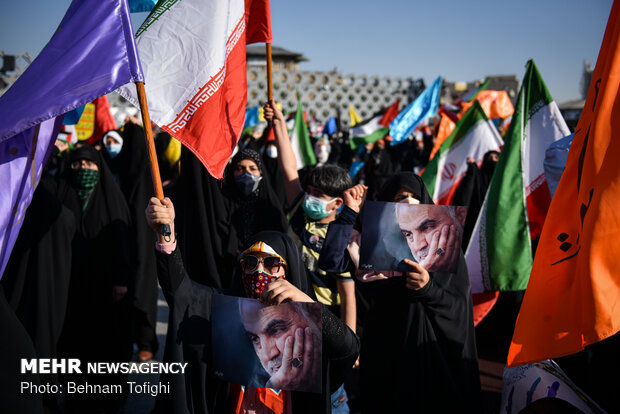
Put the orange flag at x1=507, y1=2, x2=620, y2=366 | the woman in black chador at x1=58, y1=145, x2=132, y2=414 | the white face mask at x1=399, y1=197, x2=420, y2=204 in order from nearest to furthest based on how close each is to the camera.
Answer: the orange flag at x1=507, y1=2, x2=620, y2=366
the white face mask at x1=399, y1=197, x2=420, y2=204
the woman in black chador at x1=58, y1=145, x2=132, y2=414

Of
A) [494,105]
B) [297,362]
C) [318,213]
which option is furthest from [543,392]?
[494,105]

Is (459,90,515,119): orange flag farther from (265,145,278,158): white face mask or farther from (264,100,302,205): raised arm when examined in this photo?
(264,100,302,205): raised arm

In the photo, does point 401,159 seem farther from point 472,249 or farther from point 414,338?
point 414,338

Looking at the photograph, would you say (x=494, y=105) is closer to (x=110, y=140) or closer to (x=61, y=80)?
(x=110, y=140)

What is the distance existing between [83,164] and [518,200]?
2960 millimetres

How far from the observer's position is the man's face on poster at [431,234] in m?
1.96

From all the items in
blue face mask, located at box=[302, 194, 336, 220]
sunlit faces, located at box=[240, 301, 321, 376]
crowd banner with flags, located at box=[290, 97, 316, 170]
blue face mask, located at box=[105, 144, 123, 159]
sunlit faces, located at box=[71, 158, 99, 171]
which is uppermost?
crowd banner with flags, located at box=[290, 97, 316, 170]

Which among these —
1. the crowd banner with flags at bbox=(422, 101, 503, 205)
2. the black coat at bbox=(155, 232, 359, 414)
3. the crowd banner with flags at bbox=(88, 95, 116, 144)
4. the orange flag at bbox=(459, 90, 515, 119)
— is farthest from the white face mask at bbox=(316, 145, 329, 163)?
the black coat at bbox=(155, 232, 359, 414)

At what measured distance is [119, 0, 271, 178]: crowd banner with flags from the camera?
2.11 meters

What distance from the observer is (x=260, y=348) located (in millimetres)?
1529

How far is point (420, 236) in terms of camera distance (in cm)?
196

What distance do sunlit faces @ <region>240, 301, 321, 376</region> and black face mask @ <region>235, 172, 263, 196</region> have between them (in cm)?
151

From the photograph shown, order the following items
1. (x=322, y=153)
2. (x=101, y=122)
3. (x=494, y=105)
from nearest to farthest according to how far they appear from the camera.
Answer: (x=101, y=122), (x=494, y=105), (x=322, y=153)

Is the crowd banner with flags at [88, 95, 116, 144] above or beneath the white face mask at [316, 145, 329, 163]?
beneath
